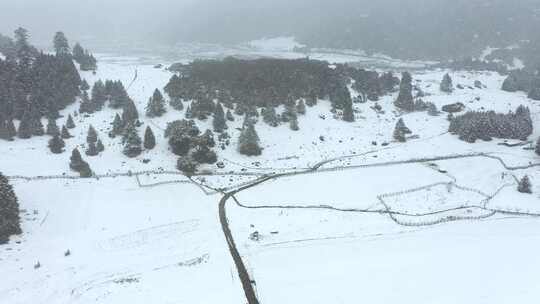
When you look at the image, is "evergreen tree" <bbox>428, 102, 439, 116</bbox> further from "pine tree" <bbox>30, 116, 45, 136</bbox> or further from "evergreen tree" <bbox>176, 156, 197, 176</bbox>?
"pine tree" <bbox>30, 116, 45, 136</bbox>

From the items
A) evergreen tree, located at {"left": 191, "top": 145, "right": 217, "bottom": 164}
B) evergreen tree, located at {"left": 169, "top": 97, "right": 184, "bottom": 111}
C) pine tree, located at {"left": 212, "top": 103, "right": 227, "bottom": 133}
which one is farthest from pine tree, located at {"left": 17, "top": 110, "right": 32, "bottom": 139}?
pine tree, located at {"left": 212, "top": 103, "right": 227, "bottom": 133}

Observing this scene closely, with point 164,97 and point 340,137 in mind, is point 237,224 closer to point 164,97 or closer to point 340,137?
point 340,137

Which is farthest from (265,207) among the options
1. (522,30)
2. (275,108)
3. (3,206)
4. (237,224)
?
(522,30)

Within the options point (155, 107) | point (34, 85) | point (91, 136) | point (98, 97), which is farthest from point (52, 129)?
point (155, 107)

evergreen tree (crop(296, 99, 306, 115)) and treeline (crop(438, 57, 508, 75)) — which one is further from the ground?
treeline (crop(438, 57, 508, 75))

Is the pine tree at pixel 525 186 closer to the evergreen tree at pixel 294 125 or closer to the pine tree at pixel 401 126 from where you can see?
the pine tree at pixel 401 126

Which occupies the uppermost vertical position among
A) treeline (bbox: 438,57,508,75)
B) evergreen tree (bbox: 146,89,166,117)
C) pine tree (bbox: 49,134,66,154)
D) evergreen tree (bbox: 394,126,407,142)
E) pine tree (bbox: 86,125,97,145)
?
treeline (bbox: 438,57,508,75)
